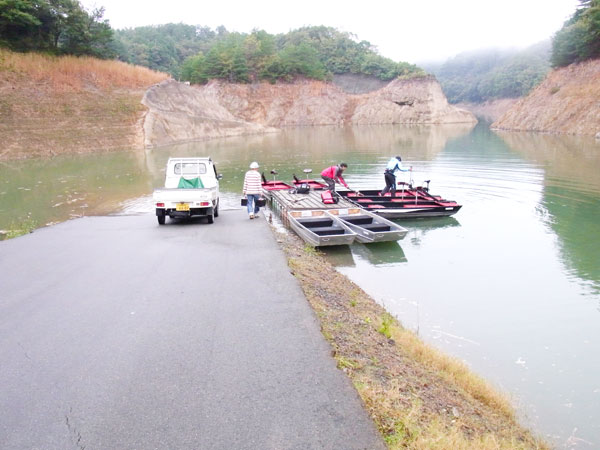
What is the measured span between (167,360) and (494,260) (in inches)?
403

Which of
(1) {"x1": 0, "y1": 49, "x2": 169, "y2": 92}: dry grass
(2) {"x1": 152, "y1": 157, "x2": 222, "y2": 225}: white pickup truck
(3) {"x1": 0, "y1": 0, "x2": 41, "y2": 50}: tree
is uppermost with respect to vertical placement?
(3) {"x1": 0, "y1": 0, "x2": 41, "y2": 50}: tree

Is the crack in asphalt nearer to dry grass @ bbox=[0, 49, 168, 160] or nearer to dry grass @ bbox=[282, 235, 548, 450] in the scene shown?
dry grass @ bbox=[282, 235, 548, 450]

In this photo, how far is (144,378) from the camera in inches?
210

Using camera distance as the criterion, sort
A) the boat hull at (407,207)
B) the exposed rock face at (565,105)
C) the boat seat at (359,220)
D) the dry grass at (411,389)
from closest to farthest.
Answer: the dry grass at (411,389)
the boat seat at (359,220)
the boat hull at (407,207)
the exposed rock face at (565,105)

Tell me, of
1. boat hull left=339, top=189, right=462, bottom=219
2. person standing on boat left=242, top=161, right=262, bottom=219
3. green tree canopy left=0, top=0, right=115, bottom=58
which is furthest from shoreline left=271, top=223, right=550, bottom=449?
green tree canopy left=0, top=0, right=115, bottom=58

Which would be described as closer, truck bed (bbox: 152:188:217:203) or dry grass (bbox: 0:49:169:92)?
truck bed (bbox: 152:188:217:203)

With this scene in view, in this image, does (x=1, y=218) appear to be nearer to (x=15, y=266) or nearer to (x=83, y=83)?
(x=15, y=266)

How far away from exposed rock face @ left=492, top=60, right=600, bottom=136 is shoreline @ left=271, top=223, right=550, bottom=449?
5296 centimetres

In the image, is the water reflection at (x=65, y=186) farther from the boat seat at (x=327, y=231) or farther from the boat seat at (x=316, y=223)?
the boat seat at (x=327, y=231)

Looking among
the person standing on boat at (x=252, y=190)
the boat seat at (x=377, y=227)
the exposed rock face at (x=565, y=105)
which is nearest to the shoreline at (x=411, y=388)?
the boat seat at (x=377, y=227)

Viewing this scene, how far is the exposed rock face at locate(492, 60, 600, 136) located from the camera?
52.6 metres

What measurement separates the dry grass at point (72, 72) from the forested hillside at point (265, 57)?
3697 cm

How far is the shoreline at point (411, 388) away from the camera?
14.8ft

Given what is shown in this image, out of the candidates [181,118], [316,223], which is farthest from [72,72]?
[316,223]
